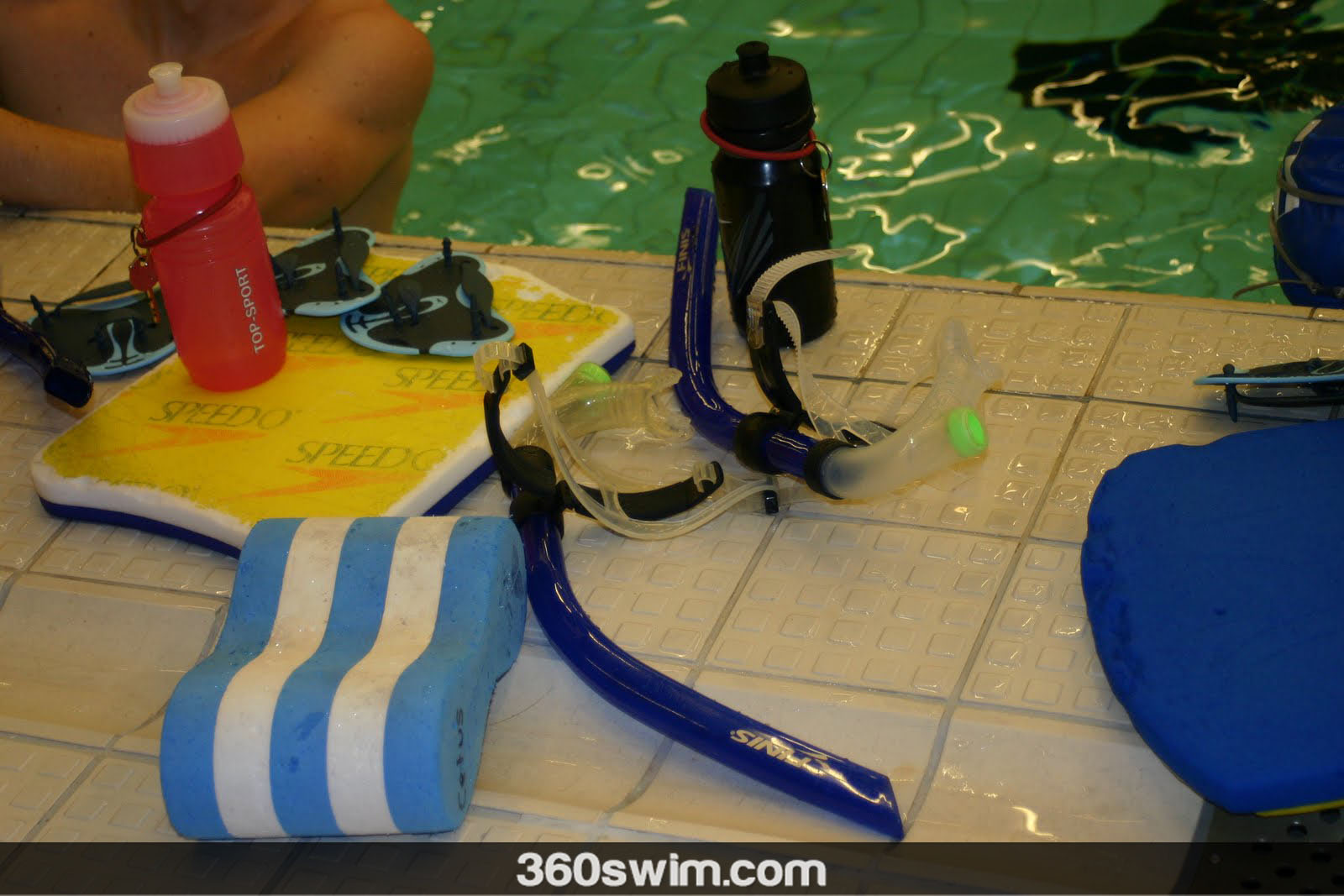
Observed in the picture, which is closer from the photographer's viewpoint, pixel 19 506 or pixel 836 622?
pixel 836 622

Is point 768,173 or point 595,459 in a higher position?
point 768,173

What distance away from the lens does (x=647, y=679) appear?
812mm

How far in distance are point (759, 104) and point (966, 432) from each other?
12.5 inches

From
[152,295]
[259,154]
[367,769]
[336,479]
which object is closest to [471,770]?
[367,769]

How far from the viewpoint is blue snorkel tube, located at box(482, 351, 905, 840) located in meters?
0.75

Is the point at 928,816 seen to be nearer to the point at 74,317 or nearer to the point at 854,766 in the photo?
the point at 854,766

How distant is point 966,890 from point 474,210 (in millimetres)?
1342

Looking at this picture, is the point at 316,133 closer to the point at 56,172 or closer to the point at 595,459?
the point at 56,172

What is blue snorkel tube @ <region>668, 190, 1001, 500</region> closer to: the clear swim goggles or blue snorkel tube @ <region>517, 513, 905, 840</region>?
the clear swim goggles

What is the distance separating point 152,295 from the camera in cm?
118

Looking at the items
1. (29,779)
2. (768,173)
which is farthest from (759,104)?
(29,779)

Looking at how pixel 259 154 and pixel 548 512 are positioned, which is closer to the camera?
pixel 548 512

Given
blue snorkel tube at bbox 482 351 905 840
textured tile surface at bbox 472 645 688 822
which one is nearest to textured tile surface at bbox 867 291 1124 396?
blue snorkel tube at bbox 482 351 905 840

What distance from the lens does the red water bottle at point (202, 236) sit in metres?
0.96
